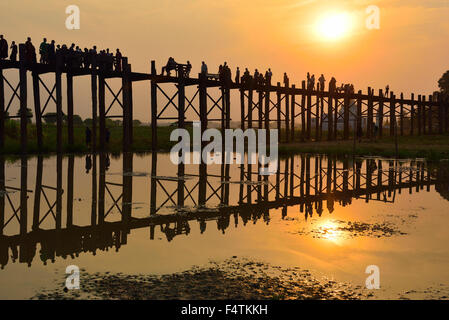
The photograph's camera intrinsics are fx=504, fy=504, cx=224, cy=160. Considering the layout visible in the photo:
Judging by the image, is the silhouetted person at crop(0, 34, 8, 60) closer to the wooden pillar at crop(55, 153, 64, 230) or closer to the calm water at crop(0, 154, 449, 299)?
the wooden pillar at crop(55, 153, 64, 230)

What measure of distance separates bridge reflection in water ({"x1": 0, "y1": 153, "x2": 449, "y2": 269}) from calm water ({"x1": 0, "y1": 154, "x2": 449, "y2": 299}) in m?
0.02

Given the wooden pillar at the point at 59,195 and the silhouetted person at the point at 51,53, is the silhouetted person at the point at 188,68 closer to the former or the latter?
the silhouetted person at the point at 51,53

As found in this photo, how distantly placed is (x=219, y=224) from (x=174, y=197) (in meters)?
2.85

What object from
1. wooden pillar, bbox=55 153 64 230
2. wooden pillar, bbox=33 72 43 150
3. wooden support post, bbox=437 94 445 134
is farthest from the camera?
wooden support post, bbox=437 94 445 134

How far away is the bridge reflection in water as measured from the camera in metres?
7.27

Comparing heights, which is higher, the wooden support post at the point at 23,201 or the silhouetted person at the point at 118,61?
the silhouetted person at the point at 118,61

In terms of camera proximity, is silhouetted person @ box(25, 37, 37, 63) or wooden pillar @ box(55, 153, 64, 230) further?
silhouetted person @ box(25, 37, 37, 63)

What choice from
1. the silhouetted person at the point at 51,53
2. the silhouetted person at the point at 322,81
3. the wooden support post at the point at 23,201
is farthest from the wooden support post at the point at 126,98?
the silhouetted person at the point at 322,81

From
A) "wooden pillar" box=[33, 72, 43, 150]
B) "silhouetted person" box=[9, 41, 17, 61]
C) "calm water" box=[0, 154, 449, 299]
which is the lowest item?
"calm water" box=[0, 154, 449, 299]

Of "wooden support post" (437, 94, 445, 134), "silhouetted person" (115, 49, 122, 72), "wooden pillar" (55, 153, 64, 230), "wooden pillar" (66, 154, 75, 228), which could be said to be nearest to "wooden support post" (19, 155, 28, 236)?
"wooden pillar" (55, 153, 64, 230)

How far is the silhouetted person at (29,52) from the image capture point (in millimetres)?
19922

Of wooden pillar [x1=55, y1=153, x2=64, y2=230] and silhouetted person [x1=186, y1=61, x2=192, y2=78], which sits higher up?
silhouetted person [x1=186, y1=61, x2=192, y2=78]
